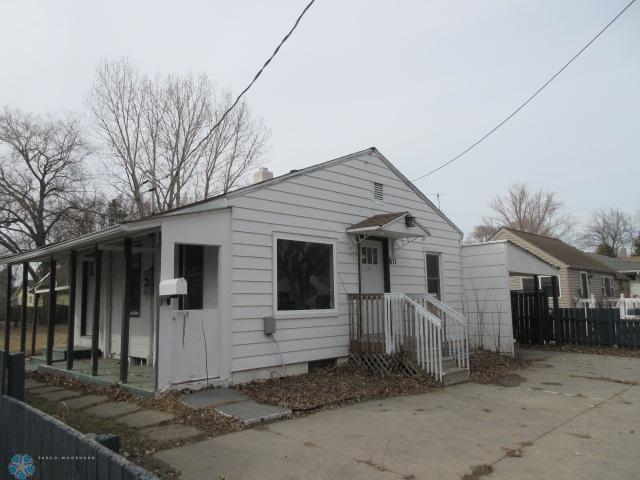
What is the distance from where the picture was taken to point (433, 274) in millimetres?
12031

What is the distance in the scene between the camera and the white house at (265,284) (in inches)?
281

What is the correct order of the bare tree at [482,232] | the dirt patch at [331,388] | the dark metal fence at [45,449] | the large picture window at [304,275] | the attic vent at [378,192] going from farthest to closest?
the bare tree at [482,232]
the attic vent at [378,192]
the large picture window at [304,275]
the dirt patch at [331,388]
the dark metal fence at [45,449]

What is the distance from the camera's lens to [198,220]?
723cm

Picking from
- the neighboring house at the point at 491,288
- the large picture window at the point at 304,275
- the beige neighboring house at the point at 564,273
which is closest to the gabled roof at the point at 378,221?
the large picture window at the point at 304,275

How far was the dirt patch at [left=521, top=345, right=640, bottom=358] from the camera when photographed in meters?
12.1

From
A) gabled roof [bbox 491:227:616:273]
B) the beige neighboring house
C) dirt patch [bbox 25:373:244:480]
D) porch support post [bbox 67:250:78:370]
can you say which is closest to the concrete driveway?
dirt patch [bbox 25:373:244:480]

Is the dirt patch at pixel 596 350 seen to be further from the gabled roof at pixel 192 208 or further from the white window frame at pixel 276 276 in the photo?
the white window frame at pixel 276 276

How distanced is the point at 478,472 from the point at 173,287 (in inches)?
169

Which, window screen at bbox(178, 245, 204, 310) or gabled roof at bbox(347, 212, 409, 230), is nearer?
window screen at bbox(178, 245, 204, 310)

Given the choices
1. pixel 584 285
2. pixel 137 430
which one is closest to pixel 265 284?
pixel 137 430

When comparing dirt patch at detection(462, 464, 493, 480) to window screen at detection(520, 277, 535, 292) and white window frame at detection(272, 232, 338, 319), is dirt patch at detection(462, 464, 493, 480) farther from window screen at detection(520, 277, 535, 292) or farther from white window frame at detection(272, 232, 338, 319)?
window screen at detection(520, 277, 535, 292)

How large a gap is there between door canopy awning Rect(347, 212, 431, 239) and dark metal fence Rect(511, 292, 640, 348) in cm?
676

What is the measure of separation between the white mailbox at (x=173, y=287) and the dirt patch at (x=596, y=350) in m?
10.9

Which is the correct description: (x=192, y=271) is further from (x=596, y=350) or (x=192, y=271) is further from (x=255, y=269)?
(x=596, y=350)
